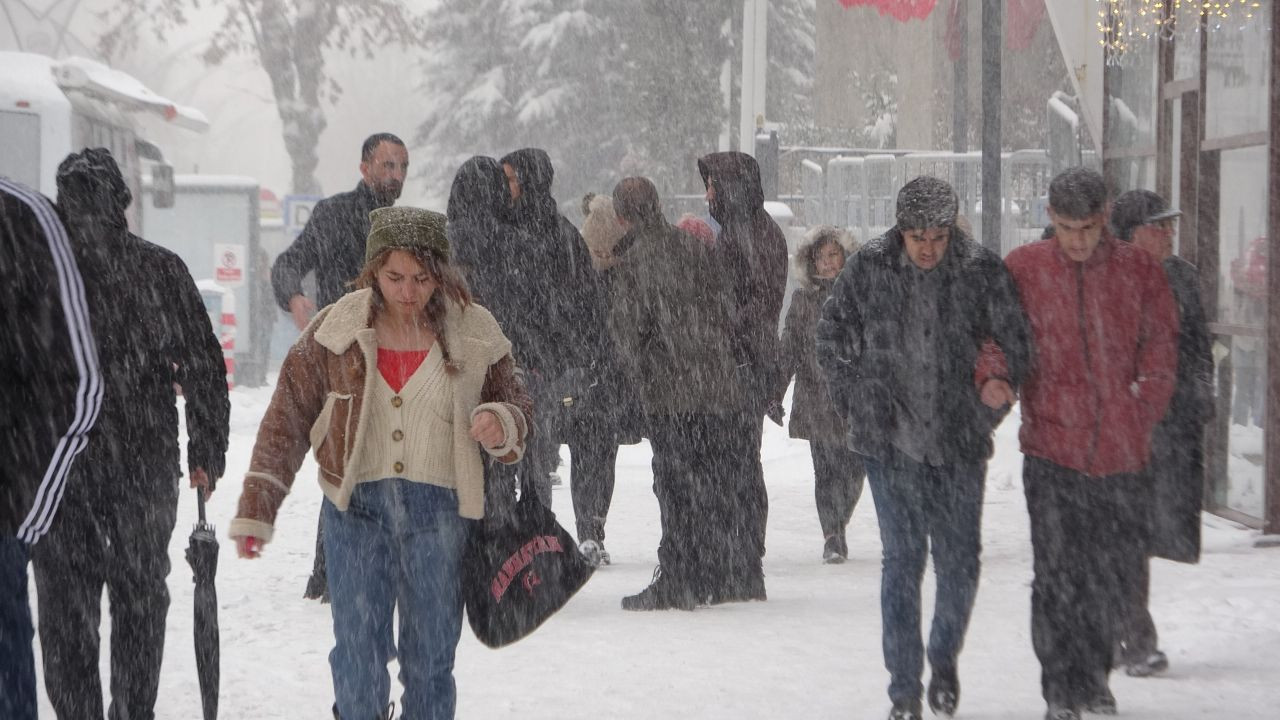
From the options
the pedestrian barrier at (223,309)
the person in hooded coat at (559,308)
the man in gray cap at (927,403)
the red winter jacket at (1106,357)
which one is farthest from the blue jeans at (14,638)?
the pedestrian barrier at (223,309)

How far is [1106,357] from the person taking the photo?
18.8ft

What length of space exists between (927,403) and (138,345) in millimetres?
2502

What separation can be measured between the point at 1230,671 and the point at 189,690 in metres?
3.90

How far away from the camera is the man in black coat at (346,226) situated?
8312mm

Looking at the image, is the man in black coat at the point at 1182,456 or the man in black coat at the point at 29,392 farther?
the man in black coat at the point at 1182,456

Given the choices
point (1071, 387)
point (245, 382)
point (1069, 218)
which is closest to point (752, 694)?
point (1071, 387)

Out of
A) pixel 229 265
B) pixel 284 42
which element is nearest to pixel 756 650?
pixel 229 265

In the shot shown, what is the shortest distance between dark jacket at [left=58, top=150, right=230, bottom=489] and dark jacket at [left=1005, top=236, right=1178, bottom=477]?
265 cm

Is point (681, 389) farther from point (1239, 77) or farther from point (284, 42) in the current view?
point (284, 42)

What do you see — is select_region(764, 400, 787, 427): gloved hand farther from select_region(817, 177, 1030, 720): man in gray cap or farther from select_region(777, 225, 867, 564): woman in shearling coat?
select_region(817, 177, 1030, 720): man in gray cap

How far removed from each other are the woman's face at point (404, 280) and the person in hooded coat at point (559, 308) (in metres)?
3.10

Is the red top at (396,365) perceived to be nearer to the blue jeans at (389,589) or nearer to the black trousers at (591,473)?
the blue jeans at (389,589)

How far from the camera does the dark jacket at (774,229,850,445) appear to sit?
987cm

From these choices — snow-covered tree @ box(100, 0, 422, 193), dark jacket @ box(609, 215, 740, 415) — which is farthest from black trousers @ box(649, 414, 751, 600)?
snow-covered tree @ box(100, 0, 422, 193)
